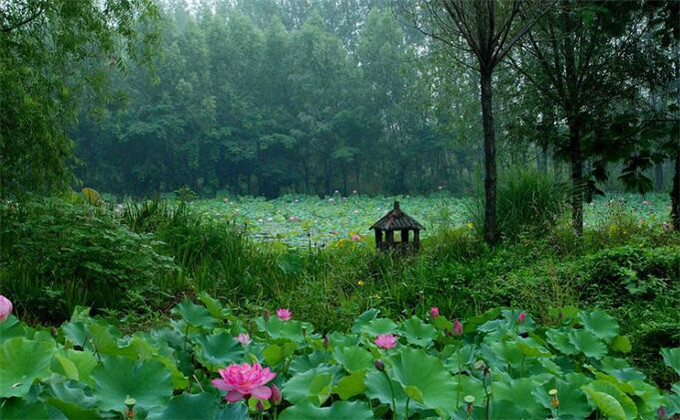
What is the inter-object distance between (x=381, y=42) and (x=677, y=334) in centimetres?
1926

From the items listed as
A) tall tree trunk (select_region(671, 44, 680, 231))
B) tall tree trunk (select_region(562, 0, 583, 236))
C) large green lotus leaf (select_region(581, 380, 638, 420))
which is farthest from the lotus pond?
large green lotus leaf (select_region(581, 380, 638, 420))

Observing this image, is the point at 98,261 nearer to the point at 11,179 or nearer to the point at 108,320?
the point at 108,320

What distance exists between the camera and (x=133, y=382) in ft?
3.70

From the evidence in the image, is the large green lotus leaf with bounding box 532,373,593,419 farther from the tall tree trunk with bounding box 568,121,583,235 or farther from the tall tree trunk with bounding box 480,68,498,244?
the tall tree trunk with bounding box 568,121,583,235

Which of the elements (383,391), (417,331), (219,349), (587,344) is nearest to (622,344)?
(587,344)

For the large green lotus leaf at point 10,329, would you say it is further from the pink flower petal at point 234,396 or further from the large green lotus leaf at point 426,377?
the large green lotus leaf at point 426,377

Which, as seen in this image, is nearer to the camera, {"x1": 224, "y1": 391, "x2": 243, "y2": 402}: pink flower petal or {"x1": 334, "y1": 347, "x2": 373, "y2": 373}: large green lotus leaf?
{"x1": 224, "y1": 391, "x2": 243, "y2": 402}: pink flower petal

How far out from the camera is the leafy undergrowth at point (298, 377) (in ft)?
3.35

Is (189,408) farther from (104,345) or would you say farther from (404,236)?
(404,236)

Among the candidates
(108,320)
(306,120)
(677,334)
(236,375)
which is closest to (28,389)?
(236,375)

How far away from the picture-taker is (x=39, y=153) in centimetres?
535

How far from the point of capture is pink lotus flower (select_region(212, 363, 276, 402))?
988mm

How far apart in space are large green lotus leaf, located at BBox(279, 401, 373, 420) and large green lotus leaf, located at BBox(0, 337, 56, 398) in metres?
0.42

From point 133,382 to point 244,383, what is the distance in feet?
0.88
